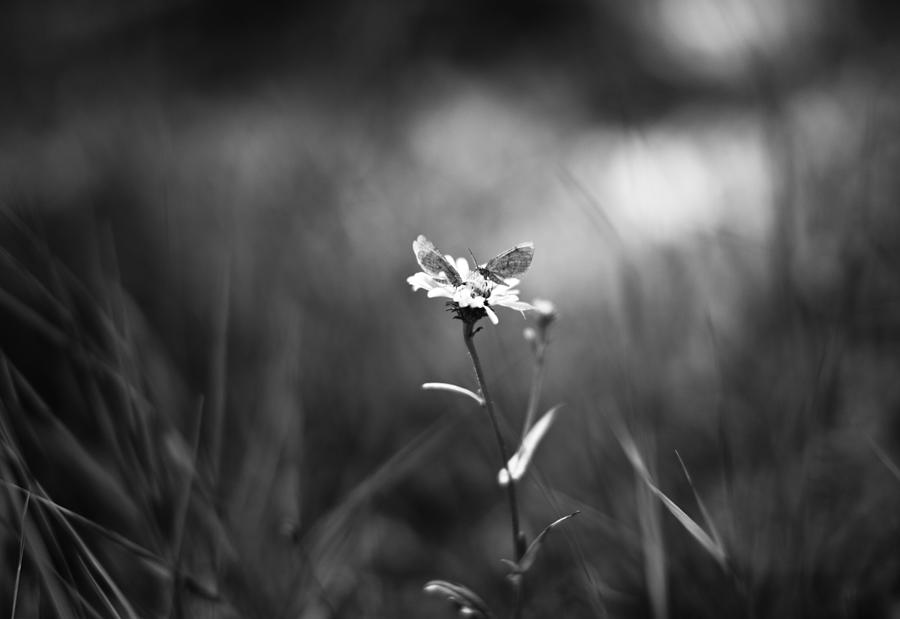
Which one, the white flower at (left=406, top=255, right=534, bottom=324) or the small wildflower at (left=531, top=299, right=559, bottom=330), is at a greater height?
the white flower at (left=406, top=255, right=534, bottom=324)

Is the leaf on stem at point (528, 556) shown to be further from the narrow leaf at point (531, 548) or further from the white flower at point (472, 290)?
the white flower at point (472, 290)

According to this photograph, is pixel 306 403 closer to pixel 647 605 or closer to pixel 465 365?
pixel 465 365

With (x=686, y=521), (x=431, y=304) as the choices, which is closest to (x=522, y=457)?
(x=686, y=521)

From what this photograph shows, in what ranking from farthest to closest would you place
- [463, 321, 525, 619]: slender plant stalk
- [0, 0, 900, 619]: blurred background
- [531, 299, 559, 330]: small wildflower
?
1. [0, 0, 900, 619]: blurred background
2. [531, 299, 559, 330]: small wildflower
3. [463, 321, 525, 619]: slender plant stalk

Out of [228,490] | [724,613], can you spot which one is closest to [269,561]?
[228,490]

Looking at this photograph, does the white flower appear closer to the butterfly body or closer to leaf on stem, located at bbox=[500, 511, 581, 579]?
the butterfly body

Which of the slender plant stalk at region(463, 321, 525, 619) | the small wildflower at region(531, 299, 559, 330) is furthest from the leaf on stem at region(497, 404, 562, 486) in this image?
the small wildflower at region(531, 299, 559, 330)
